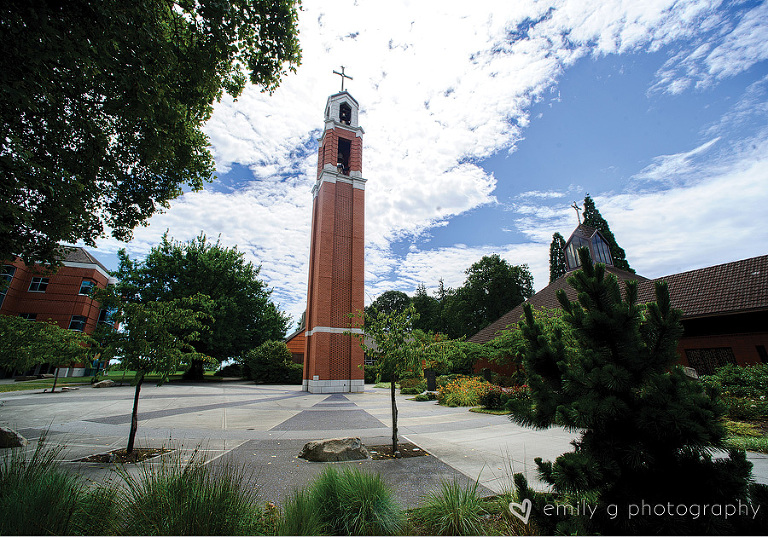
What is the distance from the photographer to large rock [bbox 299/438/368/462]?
5645 millimetres

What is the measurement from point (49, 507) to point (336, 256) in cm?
2113

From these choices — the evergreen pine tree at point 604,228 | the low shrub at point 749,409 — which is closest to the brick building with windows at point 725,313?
the low shrub at point 749,409

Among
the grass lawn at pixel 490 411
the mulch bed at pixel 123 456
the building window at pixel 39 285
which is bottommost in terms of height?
the grass lawn at pixel 490 411

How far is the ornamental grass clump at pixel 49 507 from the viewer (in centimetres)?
245

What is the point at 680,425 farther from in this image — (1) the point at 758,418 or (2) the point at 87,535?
(1) the point at 758,418

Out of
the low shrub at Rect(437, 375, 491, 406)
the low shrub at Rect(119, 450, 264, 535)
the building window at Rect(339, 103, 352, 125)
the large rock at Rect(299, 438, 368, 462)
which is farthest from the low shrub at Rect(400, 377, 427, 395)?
the building window at Rect(339, 103, 352, 125)

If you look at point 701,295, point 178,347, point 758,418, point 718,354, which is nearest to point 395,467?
point 178,347

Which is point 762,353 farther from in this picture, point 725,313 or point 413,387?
point 413,387

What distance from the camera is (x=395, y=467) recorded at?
17.4 ft

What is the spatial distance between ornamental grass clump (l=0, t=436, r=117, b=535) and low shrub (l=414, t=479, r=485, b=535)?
291cm

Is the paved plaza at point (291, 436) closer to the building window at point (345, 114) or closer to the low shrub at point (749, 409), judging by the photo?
the low shrub at point (749, 409)

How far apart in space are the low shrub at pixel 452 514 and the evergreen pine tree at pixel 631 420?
3.20 ft

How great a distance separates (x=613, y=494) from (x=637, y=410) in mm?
576

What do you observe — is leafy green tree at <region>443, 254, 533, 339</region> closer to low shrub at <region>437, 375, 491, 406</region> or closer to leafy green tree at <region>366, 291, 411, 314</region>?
leafy green tree at <region>366, 291, 411, 314</region>
